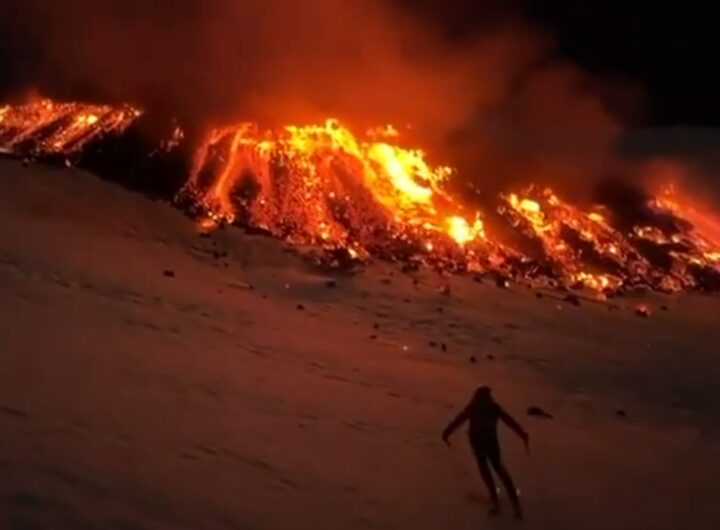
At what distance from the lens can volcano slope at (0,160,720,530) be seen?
12.6m

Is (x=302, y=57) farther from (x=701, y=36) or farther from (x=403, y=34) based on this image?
(x=701, y=36)

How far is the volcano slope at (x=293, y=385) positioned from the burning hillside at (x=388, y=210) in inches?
48.2

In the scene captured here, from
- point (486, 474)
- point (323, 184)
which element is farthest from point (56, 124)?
point (486, 474)

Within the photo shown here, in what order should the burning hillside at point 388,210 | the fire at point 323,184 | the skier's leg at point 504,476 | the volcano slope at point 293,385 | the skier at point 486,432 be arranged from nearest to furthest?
the volcano slope at point 293,385 → the skier at point 486,432 → the skier's leg at point 504,476 → the burning hillside at point 388,210 → the fire at point 323,184

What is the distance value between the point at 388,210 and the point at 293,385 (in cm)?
1096

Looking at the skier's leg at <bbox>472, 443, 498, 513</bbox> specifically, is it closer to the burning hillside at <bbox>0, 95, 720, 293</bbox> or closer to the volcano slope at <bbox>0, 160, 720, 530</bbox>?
the volcano slope at <bbox>0, 160, 720, 530</bbox>

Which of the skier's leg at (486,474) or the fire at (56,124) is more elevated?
the fire at (56,124)

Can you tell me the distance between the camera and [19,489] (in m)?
11.0

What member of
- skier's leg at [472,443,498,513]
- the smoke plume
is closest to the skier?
skier's leg at [472,443,498,513]

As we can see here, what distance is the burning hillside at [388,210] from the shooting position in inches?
1033

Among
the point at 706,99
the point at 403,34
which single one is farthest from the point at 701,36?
the point at 403,34

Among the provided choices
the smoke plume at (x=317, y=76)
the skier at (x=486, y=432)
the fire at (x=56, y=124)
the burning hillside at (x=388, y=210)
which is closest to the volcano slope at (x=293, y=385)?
the skier at (x=486, y=432)

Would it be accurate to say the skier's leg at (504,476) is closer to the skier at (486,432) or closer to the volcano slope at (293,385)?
the skier at (486,432)

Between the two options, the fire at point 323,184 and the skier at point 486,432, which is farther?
the fire at point 323,184
